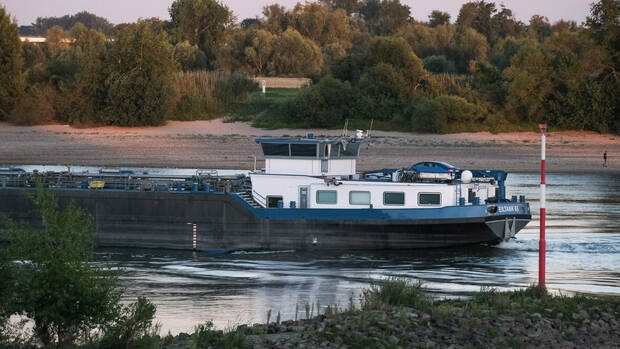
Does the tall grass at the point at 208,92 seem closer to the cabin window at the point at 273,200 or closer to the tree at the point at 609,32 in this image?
the tree at the point at 609,32

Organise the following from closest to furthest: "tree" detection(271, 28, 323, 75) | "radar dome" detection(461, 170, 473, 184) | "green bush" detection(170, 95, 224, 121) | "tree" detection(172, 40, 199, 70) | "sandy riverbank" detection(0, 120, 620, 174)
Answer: "radar dome" detection(461, 170, 473, 184) < "sandy riverbank" detection(0, 120, 620, 174) < "green bush" detection(170, 95, 224, 121) < "tree" detection(172, 40, 199, 70) < "tree" detection(271, 28, 323, 75)

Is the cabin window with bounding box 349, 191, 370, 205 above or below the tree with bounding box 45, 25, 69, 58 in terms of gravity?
below

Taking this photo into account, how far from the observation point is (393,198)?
3066 centimetres

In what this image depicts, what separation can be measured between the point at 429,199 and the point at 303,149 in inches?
156

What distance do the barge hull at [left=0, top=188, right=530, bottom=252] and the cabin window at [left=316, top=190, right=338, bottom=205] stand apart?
1.84 feet

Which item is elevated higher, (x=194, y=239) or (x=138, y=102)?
(x=138, y=102)

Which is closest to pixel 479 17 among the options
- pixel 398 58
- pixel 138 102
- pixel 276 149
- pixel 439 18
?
pixel 439 18

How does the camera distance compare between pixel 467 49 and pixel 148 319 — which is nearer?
pixel 148 319

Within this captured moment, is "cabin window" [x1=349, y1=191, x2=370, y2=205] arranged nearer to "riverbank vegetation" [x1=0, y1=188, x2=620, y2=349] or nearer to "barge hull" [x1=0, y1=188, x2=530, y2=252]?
"barge hull" [x1=0, y1=188, x2=530, y2=252]

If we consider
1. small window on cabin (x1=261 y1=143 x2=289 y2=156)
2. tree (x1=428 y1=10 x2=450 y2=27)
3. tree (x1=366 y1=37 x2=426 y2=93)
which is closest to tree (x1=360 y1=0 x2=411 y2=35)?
tree (x1=428 y1=10 x2=450 y2=27)

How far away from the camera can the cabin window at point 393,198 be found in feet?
100

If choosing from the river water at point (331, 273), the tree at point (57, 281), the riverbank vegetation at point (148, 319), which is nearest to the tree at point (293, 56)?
the river water at point (331, 273)

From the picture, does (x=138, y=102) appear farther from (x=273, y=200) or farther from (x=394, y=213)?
(x=394, y=213)

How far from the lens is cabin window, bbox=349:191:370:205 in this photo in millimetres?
30766
